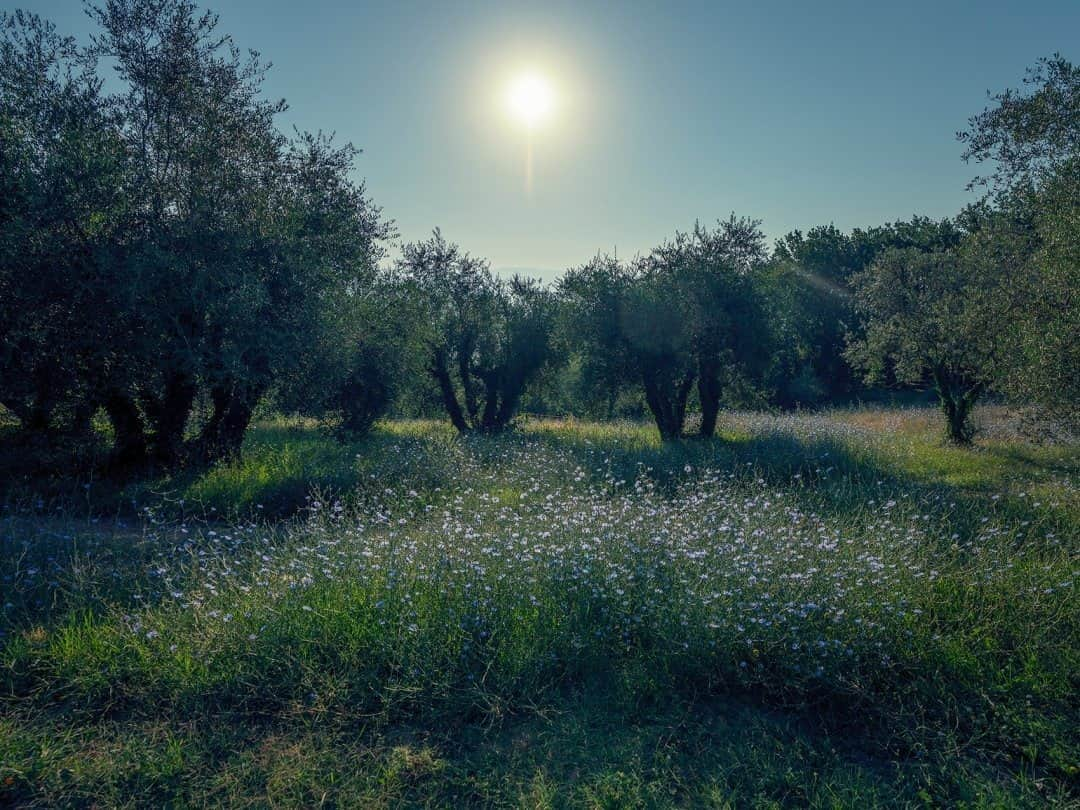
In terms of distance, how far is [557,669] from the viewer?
4.99 metres

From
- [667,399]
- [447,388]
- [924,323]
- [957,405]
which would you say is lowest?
[957,405]

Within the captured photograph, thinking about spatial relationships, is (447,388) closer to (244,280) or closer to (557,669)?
(244,280)

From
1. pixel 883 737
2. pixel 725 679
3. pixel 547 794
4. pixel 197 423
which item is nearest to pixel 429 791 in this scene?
pixel 547 794

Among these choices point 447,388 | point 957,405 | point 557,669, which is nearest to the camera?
point 557,669

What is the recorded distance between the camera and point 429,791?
148 inches

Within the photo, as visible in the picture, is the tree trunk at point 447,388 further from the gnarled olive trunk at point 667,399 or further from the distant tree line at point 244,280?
the gnarled olive trunk at point 667,399

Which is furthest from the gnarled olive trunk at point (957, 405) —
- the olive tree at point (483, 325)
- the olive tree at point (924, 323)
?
the olive tree at point (483, 325)

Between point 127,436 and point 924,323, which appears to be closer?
point 127,436

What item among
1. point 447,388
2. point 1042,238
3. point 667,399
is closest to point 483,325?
point 447,388

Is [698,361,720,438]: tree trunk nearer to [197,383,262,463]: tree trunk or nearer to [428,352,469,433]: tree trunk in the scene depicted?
[428,352,469,433]: tree trunk

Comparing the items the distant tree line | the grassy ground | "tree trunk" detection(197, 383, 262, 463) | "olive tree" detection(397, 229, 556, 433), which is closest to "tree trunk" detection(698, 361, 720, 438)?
the distant tree line

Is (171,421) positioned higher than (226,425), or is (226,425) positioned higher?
(171,421)

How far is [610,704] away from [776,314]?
568 inches

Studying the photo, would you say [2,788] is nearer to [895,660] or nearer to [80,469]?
[895,660]
